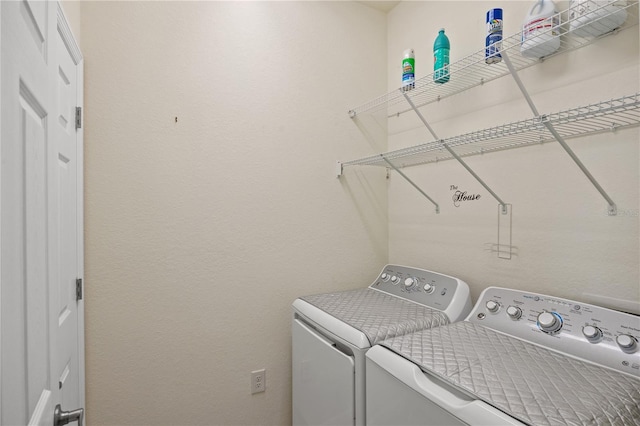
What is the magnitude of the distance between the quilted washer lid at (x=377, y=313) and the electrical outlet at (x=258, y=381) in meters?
0.55

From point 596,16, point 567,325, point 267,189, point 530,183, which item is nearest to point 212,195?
point 267,189

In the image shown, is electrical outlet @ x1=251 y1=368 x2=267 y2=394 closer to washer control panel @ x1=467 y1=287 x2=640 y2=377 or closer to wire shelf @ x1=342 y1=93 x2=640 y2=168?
washer control panel @ x1=467 y1=287 x2=640 y2=377

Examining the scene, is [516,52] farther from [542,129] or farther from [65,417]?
[65,417]

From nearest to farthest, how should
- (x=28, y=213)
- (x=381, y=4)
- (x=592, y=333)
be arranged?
(x=28, y=213) < (x=592, y=333) < (x=381, y=4)

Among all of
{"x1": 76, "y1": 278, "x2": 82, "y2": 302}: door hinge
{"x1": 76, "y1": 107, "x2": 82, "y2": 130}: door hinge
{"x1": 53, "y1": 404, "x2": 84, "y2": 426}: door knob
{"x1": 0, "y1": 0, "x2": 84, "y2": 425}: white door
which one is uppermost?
{"x1": 76, "y1": 107, "x2": 82, "y2": 130}: door hinge

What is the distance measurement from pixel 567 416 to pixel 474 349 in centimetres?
39

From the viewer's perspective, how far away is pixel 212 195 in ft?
6.15

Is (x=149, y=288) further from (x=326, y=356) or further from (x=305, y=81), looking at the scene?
(x=305, y=81)

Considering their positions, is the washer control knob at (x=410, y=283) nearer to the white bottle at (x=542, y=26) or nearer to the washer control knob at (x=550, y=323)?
the washer control knob at (x=550, y=323)

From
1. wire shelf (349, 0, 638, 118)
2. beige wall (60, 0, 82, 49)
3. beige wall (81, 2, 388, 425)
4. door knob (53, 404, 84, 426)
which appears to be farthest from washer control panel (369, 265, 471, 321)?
beige wall (60, 0, 82, 49)

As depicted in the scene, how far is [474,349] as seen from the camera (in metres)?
1.23

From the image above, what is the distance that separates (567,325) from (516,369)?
35 cm

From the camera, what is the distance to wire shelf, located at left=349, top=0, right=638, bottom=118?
121cm

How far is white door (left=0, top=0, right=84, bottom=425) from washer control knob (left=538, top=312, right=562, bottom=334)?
1.57 meters
